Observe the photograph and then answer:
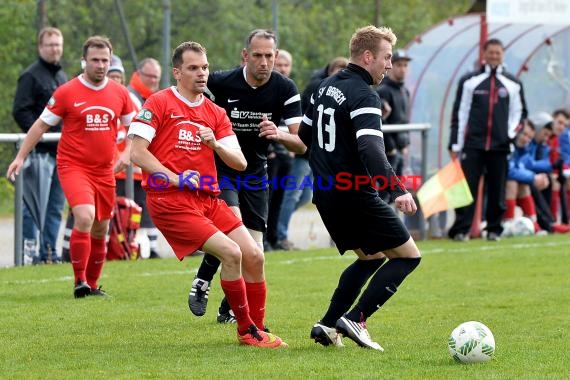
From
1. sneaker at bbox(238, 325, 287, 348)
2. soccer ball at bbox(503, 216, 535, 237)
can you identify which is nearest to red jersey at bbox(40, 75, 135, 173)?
sneaker at bbox(238, 325, 287, 348)

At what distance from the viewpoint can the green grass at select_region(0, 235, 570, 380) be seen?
742cm

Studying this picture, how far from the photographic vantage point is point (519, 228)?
17.2m

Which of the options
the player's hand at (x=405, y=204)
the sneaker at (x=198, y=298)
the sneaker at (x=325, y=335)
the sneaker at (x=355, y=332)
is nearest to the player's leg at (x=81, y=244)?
the sneaker at (x=198, y=298)

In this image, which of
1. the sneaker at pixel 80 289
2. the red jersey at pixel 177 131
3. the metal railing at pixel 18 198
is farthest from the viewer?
the metal railing at pixel 18 198

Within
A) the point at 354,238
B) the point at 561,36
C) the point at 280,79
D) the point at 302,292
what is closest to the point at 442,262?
the point at 302,292

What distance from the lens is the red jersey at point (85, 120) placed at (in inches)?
429

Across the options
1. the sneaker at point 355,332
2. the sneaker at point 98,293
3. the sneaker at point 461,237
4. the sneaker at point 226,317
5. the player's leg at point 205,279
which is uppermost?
the player's leg at point 205,279

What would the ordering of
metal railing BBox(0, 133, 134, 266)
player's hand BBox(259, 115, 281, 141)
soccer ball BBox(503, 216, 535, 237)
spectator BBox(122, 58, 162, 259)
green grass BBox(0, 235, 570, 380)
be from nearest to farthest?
green grass BBox(0, 235, 570, 380), player's hand BBox(259, 115, 281, 141), metal railing BBox(0, 133, 134, 266), spectator BBox(122, 58, 162, 259), soccer ball BBox(503, 216, 535, 237)

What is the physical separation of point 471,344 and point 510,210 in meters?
10.2

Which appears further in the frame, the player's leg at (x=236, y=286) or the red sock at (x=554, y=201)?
the red sock at (x=554, y=201)

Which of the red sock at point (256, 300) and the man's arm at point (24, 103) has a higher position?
the man's arm at point (24, 103)

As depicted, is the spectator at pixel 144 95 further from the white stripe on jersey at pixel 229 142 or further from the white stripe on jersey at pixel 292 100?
the white stripe on jersey at pixel 229 142

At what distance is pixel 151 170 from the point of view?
817cm

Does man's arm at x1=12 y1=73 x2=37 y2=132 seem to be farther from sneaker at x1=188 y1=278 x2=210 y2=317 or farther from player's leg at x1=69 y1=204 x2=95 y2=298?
sneaker at x1=188 y1=278 x2=210 y2=317
